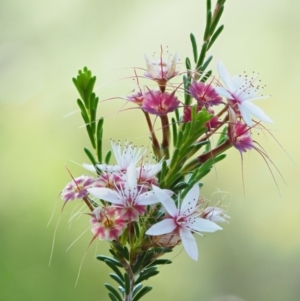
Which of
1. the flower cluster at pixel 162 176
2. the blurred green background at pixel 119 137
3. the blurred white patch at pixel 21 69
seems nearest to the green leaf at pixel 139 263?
the flower cluster at pixel 162 176

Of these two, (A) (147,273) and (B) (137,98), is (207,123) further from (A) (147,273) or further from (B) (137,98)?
(A) (147,273)

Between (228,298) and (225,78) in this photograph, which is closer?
(225,78)

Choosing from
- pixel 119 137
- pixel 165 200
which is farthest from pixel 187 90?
pixel 119 137

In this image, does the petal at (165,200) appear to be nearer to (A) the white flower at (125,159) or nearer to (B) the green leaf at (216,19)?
(A) the white flower at (125,159)

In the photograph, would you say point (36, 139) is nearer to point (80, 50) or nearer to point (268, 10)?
point (80, 50)

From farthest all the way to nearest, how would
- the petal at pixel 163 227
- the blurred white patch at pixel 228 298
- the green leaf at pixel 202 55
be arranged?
the blurred white patch at pixel 228 298, the green leaf at pixel 202 55, the petal at pixel 163 227

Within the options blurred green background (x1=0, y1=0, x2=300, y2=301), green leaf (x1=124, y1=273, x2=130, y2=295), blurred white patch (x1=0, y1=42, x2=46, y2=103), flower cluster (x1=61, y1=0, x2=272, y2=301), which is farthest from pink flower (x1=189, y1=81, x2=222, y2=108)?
blurred white patch (x1=0, y1=42, x2=46, y2=103)
